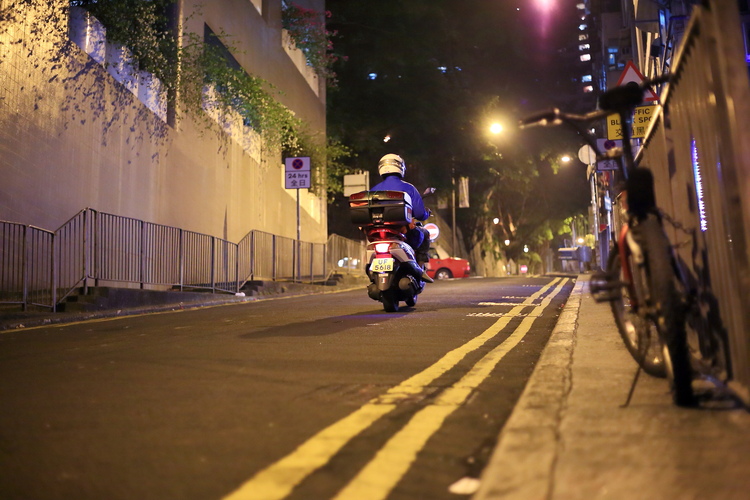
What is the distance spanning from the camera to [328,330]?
7.79 m

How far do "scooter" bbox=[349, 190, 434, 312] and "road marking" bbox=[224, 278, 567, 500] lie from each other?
453 cm

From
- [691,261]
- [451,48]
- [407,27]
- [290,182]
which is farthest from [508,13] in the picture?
[691,261]

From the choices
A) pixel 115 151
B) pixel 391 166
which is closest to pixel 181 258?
pixel 115 151

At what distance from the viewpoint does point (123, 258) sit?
13.2m

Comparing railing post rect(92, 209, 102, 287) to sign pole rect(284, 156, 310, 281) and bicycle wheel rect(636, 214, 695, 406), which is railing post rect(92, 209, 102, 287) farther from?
bicycle wheel rect(636, 214, 695, 406)

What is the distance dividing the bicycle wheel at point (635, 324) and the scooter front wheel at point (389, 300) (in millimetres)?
5474

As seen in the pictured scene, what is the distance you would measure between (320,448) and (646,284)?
1.81m

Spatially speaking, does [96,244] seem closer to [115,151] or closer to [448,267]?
[115,151]

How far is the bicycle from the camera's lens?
347cm

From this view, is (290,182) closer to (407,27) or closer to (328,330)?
(328,330)

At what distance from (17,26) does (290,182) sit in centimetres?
934

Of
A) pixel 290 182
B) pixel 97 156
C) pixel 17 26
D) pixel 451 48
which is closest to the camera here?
pixel 17 26

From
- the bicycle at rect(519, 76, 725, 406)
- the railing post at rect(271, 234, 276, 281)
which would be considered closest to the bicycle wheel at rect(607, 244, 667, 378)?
the bicycle at rect(519, 76, 725, 406)

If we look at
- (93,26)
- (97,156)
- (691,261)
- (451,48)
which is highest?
(451,48)
